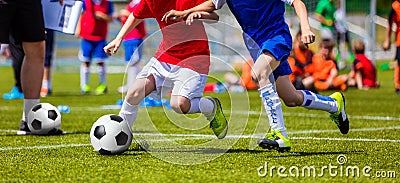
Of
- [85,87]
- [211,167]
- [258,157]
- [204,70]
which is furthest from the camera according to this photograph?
[85,87]

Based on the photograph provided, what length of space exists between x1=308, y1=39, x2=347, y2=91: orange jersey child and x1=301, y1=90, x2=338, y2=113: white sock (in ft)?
28.9

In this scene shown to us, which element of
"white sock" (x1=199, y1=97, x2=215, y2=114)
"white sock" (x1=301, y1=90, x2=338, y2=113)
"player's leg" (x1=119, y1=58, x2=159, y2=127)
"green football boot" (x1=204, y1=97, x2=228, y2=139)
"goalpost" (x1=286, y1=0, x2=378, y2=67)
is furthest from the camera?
"goalpost" (x1=286, y1=0, x2=378, y2=67)

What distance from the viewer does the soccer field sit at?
4.85m

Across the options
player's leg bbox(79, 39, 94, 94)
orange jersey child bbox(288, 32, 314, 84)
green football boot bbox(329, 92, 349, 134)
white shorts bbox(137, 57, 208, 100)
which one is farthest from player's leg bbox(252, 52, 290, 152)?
player's leg bbox(79, 39, 94, 94)

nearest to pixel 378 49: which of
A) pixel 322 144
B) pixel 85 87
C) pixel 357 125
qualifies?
pixel 85 87

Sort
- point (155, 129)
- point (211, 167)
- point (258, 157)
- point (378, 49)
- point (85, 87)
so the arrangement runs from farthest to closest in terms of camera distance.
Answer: point (378, 49) → point (85, 87) → point (155, 129) → point (258, 157) → point (211, 167)

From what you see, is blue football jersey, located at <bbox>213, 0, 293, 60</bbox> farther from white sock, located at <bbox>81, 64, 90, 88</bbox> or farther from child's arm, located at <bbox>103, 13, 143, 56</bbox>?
white sock, located at <bbox>81, 64, 90, 88</bbox>

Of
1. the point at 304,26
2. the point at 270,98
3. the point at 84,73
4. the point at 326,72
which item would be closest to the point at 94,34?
the point at 84,73

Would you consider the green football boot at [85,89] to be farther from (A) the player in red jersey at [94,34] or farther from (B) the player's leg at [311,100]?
(B) the player's leg at [311,100]

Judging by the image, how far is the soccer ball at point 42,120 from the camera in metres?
7.38

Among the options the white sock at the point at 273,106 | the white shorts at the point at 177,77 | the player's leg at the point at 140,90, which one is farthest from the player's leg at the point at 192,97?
the white sock at the point at 273,106

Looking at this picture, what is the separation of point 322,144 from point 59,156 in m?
2.25

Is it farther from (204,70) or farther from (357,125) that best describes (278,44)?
(357,125)

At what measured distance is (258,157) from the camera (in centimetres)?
572
